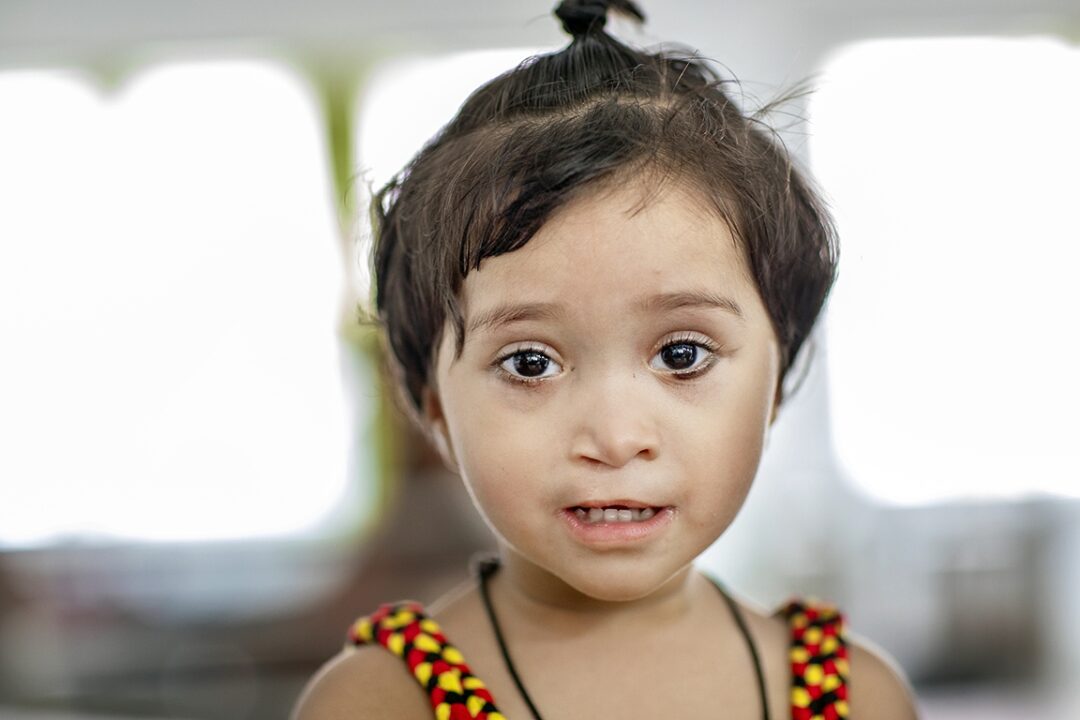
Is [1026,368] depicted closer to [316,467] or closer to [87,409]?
[316,467]

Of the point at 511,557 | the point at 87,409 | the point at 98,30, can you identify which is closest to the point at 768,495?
the point at 87,409

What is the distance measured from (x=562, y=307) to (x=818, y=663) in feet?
0.88

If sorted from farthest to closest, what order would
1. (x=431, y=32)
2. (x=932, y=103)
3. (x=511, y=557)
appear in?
(x=431, y=32), (x=932, y=103), (x=511, y=557)

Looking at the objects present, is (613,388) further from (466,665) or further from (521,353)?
(466,665)

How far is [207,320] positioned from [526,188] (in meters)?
2.61

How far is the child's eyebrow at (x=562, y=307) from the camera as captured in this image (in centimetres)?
57

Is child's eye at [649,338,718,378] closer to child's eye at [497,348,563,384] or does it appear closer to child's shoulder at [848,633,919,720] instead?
child's eye at [497,348,563,384]

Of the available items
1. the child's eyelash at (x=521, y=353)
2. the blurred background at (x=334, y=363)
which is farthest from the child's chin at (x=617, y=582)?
the blurred background at (x=334, y=363)

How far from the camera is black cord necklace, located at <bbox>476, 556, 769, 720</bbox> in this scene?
24.9 inches

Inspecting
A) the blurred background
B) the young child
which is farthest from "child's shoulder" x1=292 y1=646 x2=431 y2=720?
the blurred background

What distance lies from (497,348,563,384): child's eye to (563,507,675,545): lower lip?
7cm

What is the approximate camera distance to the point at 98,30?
9.73 ft

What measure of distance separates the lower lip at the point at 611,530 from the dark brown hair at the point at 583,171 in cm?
11

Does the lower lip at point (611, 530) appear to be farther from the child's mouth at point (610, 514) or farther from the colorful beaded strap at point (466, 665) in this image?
the colorful beaded strap at point (466, 665)
